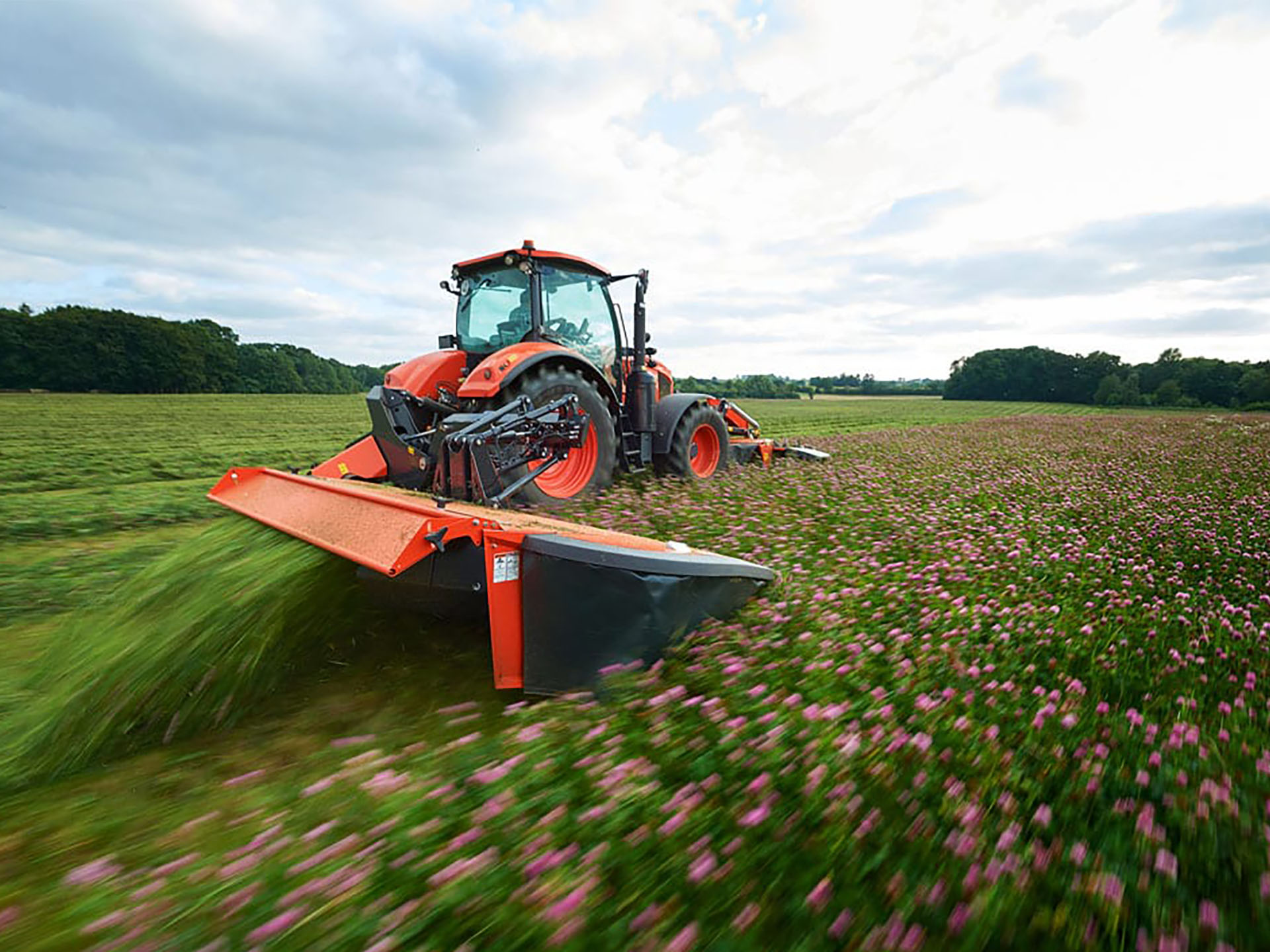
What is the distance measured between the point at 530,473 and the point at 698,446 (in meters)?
3.14

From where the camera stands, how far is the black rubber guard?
7.82ft

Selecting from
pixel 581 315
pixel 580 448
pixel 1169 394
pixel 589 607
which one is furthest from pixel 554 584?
pixel 1169 394

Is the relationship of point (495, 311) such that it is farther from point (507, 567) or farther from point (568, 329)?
point (507, 567)

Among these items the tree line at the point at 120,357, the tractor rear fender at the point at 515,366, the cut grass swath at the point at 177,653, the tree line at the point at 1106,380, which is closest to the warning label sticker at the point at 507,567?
the cut grass swath at the point at 177,653

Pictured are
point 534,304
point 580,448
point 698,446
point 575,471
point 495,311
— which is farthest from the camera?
point 698,446

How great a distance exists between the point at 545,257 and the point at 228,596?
3628 mm

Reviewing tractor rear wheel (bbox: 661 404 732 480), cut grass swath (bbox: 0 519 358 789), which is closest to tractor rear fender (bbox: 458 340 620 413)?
tractor rear wheel (bbox: 661 404 732 480)

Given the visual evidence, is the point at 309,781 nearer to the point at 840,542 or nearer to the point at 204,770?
the point at 204,770

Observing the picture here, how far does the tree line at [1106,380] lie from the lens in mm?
45094

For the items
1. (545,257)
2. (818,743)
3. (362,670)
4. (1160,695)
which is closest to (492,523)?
(362,670)

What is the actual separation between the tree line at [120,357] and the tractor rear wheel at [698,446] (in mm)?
34382

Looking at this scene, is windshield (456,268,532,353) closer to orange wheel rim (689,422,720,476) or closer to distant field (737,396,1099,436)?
orange wheel rim (689,422,720,476)

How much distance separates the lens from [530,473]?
14.5ft

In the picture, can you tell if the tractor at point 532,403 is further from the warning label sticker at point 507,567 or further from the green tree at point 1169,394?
the green tree at point 1169,394
